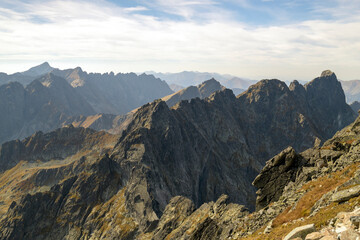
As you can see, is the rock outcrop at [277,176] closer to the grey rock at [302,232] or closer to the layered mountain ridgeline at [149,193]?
the layered mountain ridgeline at [149,193]

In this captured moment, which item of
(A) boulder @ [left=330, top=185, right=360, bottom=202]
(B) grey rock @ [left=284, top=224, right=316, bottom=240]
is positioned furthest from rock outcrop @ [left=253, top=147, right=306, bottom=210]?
(B) grey rock @ [left=284, top=224, right=316, bottom=240]

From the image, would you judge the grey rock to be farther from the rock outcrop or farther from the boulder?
the rock outcrop

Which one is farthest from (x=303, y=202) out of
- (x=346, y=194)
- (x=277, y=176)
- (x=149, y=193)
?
(x=149, y=193)

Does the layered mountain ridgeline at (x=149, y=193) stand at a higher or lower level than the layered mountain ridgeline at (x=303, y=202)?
lower

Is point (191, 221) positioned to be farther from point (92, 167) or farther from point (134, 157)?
point (92, 167)

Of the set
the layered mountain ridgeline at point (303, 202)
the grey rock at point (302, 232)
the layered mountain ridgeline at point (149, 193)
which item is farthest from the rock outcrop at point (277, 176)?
the grey rock at point (302, 232)

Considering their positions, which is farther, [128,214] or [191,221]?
[128,214]

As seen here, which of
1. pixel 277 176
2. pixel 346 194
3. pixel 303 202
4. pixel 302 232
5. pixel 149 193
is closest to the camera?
pixel 302 232

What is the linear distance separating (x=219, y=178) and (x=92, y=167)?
7919 centimetres

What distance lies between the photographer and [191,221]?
65.2m

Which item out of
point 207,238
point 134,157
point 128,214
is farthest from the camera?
point 134,157

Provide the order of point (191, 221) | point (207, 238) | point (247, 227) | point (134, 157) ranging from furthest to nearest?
point (134, 157), point (191, 221), point (207, 238), point (247, 227)

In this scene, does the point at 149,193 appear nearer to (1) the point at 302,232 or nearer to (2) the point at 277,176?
(2) the point at 277,176

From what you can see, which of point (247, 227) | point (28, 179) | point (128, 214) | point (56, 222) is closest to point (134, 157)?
point (128, 214)
